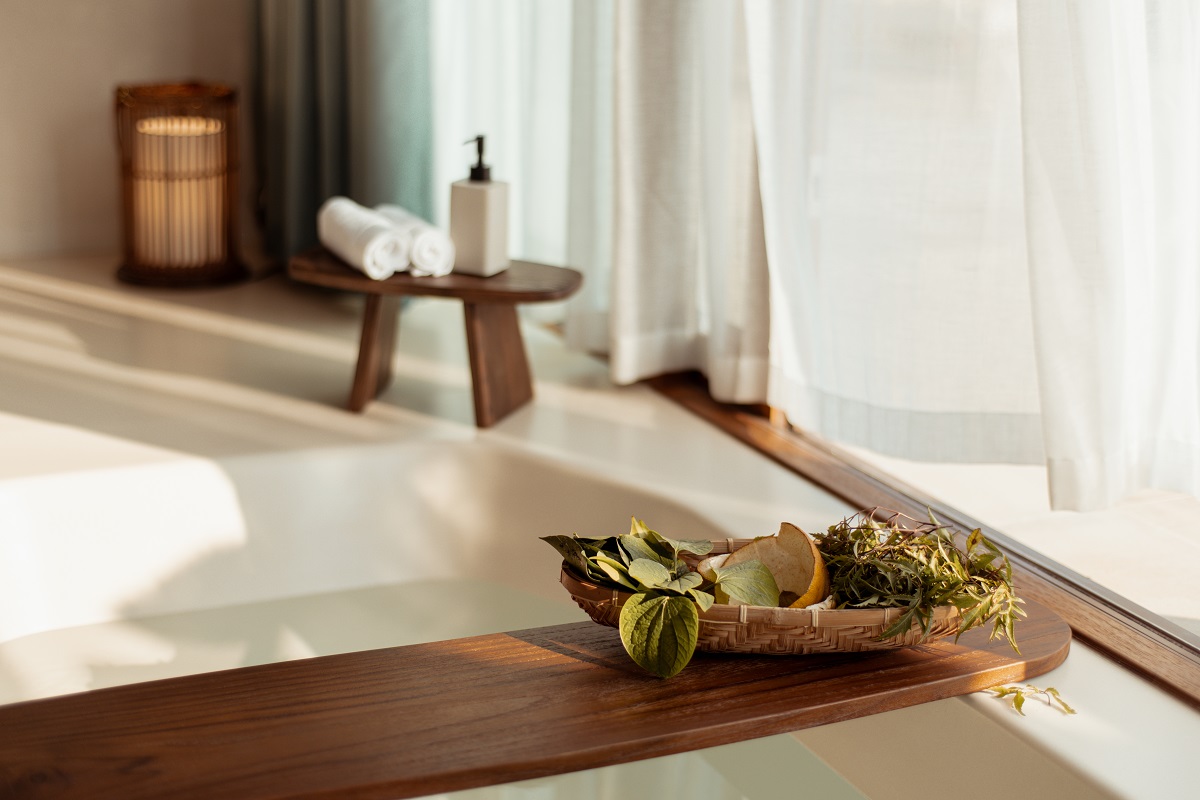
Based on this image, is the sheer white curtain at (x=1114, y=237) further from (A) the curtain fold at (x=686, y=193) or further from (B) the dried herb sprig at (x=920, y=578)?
(A) the curtain fold at (x=686, y=193)

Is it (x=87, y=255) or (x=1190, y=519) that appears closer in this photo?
(x=1190, y=519)

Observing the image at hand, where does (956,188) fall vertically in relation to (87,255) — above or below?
above

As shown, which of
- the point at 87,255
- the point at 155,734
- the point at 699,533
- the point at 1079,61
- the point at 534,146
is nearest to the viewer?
the point at 155,734

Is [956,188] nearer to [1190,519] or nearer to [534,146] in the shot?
[1190,519]

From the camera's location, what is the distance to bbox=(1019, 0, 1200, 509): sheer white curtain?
922mm

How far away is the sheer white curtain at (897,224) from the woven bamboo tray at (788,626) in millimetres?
350

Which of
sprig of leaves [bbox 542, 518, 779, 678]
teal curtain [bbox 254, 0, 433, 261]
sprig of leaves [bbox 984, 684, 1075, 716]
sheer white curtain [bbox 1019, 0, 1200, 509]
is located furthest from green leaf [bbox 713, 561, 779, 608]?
teal curtain [bbox 254, 0, 433, 261]

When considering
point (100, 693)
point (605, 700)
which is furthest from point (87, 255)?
point (605, 700)

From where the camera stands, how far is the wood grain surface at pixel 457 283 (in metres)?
1.38

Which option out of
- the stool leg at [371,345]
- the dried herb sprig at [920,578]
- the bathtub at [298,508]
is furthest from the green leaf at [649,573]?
the stool leg at [371,345]

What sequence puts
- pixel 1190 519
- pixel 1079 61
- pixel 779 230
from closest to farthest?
pixel 1079 61, pixel 1190 519, pixel 779 230

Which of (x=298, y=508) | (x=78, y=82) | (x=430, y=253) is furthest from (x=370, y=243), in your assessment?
(x=78, y=82)

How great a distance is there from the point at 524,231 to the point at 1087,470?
1.06 meters

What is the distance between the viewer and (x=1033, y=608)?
0.94 meters
